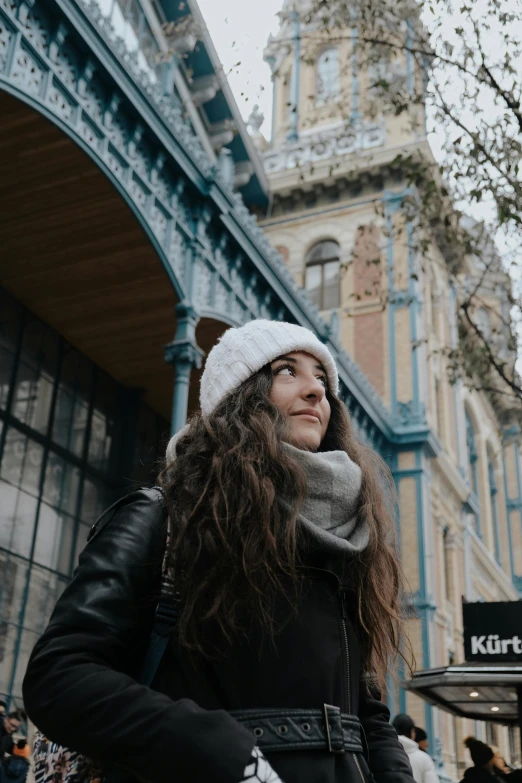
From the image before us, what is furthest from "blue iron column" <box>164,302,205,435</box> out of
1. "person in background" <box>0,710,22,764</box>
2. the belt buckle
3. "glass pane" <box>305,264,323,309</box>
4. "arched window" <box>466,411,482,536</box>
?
"arched window" <box>466,411,482,536</box>

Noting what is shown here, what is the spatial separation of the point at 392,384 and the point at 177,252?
10796mm

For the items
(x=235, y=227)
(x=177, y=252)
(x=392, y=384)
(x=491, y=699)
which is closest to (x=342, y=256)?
(x=392, y=384)

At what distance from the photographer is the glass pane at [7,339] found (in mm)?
11242

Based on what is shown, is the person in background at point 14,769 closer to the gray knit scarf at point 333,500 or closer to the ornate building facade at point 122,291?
the ornate building facade at point 122,291

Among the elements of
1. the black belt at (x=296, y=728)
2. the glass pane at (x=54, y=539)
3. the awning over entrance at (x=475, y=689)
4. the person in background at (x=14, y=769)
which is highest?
the glass pane at (x=54, y=539)

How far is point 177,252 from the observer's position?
34.3 feet

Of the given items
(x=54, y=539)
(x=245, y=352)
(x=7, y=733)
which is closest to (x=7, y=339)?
(x=54, y=539)

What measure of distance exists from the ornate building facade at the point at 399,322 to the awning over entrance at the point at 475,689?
7114mm

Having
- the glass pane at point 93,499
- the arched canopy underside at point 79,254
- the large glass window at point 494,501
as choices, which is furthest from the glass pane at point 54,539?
the large glass window at point 494,501

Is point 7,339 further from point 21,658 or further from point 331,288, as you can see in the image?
point 331,288

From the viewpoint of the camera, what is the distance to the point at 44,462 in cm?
1189

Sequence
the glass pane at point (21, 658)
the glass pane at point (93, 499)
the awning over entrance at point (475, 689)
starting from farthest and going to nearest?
the glass pane at point (93, 499) → the glass pane at point (21, 658) → the awning over entrance at point (475, 689)

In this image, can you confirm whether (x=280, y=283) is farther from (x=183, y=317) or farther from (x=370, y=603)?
(x=370, y=603)

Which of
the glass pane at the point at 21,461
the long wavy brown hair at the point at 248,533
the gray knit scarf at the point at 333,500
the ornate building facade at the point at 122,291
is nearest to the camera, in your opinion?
the long wavy brown hair at the point at 248,533
